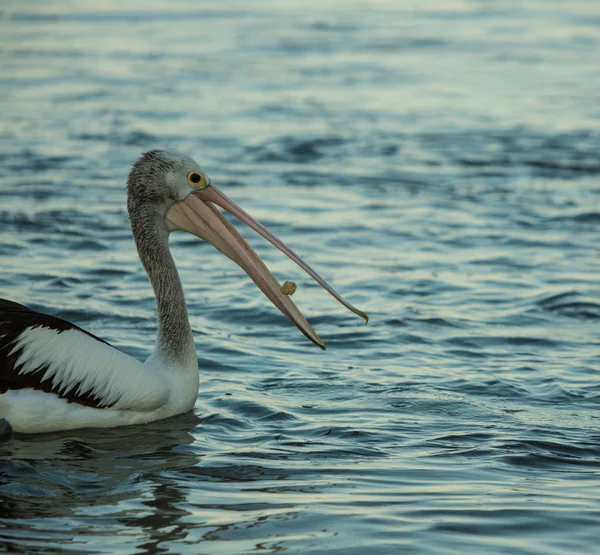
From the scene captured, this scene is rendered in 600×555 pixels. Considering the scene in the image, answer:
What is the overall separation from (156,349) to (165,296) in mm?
280

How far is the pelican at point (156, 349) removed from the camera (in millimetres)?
5176

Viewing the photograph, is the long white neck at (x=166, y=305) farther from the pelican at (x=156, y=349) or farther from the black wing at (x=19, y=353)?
the black wing at (x=19, y=353)

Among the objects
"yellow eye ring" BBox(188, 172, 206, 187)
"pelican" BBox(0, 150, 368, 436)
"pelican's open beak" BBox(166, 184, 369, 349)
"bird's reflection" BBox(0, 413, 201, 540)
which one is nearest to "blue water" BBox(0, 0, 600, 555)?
"bird's reflection" BBox(0, 413, 201, 540)

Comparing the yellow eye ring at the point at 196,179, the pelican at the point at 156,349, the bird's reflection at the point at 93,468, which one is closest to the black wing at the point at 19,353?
the pelican at the point at 156,349

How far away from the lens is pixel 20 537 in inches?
165

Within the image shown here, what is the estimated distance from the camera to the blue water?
4.59 meters

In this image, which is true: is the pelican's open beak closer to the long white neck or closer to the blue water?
the long white neck

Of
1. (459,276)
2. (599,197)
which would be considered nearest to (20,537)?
(459,276)

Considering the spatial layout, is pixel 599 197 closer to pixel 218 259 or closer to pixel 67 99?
pixel 218 259

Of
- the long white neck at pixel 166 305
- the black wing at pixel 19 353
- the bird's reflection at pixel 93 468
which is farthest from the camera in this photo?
the long white neck at pixel 166 305

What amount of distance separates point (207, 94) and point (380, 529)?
35.5 ft

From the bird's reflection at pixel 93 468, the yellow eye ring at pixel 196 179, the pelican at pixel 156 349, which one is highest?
the yellow eye ring at pixel 196 179

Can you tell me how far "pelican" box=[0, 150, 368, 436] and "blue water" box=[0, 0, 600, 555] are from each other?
0.12 meters

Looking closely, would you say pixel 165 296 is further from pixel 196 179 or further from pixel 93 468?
pixel 93 468
